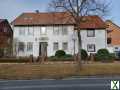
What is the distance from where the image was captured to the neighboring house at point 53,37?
7400cm

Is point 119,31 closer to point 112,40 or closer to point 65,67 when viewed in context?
point 112,40

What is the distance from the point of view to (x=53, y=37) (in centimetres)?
7444

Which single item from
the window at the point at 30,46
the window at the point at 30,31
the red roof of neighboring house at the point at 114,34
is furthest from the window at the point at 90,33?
the red roof of neighboring house at the point at 114,34

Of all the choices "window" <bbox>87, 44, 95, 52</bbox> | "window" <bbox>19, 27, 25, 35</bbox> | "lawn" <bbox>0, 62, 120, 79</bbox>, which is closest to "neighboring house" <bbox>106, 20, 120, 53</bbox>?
"window" <bbox>87, 44, 95, 52</bbox>

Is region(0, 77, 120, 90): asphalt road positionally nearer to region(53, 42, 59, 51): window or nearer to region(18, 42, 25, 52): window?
region(53, 42, 59, 51): window

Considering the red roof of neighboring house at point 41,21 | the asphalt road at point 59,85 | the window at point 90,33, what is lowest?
the asphalt road at point 59,85

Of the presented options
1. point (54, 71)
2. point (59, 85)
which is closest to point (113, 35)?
point (54, 71)

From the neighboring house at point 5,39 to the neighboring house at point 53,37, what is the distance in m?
2.38

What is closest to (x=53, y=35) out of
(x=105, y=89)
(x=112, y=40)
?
(x=112, y=40)

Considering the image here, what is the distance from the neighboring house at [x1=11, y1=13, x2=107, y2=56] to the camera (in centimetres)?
7400

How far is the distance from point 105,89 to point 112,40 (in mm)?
77437

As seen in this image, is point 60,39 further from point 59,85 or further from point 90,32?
point 59,85

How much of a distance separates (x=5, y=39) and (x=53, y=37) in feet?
38.4

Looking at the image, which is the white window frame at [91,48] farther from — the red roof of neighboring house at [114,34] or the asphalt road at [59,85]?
the asphalt road at [59,85]
